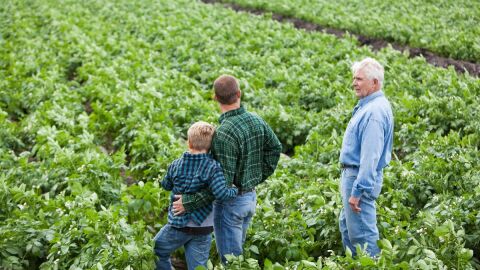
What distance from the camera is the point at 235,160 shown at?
4.34m

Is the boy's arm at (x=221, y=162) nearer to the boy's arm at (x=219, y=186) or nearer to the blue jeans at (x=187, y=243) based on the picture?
the boy's arm at (x=219, y=186)

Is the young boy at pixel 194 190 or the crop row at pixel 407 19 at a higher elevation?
the crop row at pixel 407 19

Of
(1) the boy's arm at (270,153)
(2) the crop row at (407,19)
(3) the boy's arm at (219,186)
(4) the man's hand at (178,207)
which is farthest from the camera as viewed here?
(2) the crop row at (407,19)

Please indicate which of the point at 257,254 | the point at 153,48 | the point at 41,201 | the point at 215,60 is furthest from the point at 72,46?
the point at 257,254

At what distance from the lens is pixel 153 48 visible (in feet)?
46.4

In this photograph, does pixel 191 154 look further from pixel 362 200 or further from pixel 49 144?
pixel 49 144

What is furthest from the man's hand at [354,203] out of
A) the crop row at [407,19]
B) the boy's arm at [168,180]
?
the crop row at [407,19]

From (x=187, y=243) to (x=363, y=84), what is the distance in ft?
6.59

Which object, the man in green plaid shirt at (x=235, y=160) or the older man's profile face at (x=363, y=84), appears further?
the older man's profile face at (x=363, y=84)

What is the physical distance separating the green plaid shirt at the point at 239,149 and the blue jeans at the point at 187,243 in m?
0.31

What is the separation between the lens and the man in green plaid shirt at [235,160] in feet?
14.0

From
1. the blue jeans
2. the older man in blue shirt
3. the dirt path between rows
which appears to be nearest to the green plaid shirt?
the blue jeans

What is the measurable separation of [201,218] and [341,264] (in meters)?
1.17

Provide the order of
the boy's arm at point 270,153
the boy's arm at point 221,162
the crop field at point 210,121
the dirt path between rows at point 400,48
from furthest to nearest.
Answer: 1. the dirt path between rows at point 400,48
2. the crop field at point 210,121
3. the boy's arm at point 270,153
4. the boy's arm at point 221,162
